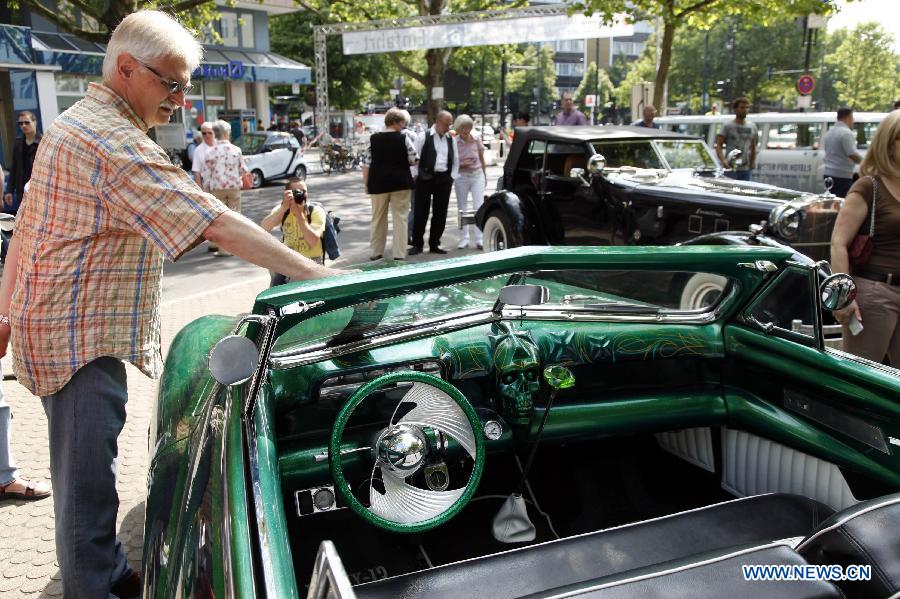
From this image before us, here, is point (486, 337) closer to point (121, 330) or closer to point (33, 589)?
point (121, 330)

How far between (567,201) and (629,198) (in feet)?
3.04

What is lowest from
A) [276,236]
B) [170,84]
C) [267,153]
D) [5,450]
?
[276,236]

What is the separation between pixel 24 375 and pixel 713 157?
740cm

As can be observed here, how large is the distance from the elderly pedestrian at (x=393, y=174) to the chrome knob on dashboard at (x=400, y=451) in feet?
→ 23.1

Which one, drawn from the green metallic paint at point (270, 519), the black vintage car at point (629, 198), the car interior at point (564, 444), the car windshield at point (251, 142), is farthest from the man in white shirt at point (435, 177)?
the car windshield at point (251, 142)

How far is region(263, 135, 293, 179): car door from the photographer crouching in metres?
14.2

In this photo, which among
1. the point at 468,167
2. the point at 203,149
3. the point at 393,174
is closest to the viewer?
the point at 393,174

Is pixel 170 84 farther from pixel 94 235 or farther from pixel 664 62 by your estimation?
pixel 664 62

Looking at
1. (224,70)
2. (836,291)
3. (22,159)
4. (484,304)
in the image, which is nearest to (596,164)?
(836,291)

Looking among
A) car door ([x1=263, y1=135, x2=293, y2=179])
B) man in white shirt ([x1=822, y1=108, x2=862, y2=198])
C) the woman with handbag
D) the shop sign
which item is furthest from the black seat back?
the shop sign

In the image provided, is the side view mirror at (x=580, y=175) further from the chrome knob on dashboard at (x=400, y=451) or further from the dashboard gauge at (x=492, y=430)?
the chrome knob on dashboard at (x=400, y=451)

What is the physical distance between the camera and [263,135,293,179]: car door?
1950 centimetres

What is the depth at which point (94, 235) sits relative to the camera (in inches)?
84.5

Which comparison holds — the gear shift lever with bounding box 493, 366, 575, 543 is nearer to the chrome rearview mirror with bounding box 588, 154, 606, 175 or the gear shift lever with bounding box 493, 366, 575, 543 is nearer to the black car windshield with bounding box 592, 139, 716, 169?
the chrome rearview mirror with bounding box 588, 154, 606, 175
